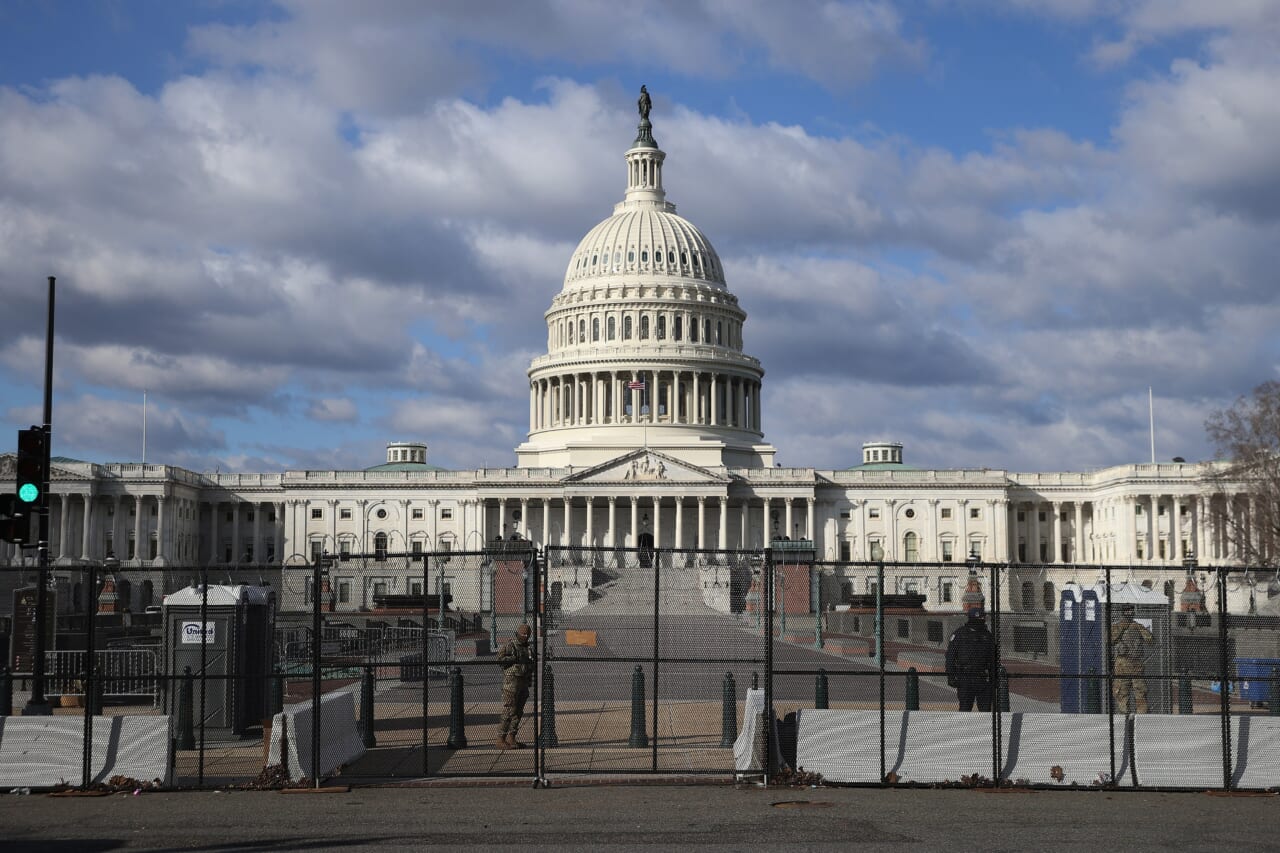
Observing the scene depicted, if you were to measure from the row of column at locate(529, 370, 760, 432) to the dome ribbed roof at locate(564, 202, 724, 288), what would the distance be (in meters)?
10.5

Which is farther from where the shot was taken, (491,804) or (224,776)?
(224,776)

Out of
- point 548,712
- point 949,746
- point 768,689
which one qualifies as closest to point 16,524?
point 548,712

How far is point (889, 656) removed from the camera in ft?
157

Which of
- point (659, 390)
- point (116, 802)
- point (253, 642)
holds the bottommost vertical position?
point (116, 802)

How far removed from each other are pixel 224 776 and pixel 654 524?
10667 centimetres

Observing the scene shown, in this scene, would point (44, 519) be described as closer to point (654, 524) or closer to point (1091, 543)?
point (654, 524)

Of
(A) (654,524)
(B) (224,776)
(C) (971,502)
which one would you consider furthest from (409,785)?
(C) (971,502)

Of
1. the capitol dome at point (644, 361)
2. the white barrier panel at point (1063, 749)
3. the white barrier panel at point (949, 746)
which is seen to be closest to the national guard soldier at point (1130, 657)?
the white barrier panel at point (1063, 749)

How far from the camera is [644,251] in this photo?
150 meters

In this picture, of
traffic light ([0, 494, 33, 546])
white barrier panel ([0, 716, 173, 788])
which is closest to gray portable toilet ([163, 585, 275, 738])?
traffic light ([0, 494, 33, 546])

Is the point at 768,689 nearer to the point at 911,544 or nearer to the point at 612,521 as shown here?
the point at 612,521

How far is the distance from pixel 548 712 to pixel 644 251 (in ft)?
415

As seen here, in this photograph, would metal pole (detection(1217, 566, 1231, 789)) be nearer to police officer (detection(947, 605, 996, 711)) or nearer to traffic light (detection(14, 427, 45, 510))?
police officer (detection(947, 605, 996, 711))

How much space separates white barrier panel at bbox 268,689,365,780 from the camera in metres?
23.1
